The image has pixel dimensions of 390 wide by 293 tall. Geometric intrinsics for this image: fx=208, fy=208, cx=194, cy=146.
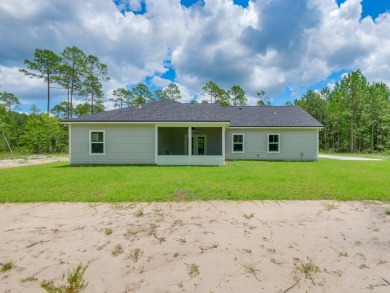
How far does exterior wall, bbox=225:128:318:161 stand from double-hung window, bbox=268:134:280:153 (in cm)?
20


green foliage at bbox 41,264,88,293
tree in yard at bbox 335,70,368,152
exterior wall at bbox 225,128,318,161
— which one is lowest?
green foliage at bbox 41,264,88,293

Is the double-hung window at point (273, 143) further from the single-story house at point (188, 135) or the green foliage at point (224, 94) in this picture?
the green foliage at point (224, 94)

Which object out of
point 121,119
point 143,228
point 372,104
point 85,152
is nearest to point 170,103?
point 121,119

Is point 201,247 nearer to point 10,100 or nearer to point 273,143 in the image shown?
point 273,143

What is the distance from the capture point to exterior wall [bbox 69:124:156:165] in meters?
12.2

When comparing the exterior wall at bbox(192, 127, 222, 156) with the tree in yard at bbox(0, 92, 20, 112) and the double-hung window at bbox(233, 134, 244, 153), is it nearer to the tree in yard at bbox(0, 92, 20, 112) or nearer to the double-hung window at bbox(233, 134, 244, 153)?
the double-hung window at bbox(233, 134, 244, 153)

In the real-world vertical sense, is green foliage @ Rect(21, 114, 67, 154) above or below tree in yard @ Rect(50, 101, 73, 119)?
below

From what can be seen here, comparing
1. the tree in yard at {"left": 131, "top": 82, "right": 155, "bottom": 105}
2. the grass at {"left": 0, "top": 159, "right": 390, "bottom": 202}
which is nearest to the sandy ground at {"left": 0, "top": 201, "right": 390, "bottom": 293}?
the grass at {"left": 0, "top": 159, "right": 390, "bottom": 202}

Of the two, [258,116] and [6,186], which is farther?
[258,116]

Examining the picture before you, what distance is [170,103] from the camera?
1512 cm

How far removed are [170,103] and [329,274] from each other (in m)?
13.9

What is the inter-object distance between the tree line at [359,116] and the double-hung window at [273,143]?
19021 mm

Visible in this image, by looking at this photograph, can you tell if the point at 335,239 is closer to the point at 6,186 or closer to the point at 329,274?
the point at 329,274

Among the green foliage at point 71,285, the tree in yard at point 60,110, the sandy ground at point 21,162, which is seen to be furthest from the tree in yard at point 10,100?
the green foliage at point 71,285
